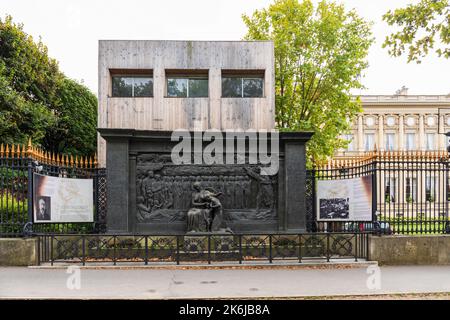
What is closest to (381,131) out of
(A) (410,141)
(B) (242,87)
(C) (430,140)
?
(A) (410,141)

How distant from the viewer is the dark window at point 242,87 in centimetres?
Result: 2161

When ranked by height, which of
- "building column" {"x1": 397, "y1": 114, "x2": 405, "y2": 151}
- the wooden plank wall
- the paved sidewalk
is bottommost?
the paved sidewalk

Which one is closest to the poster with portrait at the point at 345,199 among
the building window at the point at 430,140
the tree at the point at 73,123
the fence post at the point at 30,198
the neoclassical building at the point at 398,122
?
the fence post at the point at 30,198

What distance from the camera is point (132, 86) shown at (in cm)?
2145

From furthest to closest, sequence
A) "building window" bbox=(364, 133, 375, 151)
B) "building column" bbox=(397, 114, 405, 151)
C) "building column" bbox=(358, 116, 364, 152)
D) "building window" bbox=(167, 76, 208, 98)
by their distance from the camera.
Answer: "building window" bbox=(364, 133, 375, 151) < "building column" bbox=(397, 114, 405, 151) < "building column" bbox=(358, 116, 364, 152) < "building window" bbox=(167, 76, 208, 98)

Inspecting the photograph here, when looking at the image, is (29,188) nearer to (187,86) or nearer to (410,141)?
(187,86)

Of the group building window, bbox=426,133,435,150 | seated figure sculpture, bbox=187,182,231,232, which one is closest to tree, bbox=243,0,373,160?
seated figure sculpture, bbox=187,182,231,232

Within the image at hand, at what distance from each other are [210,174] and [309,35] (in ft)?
51.8

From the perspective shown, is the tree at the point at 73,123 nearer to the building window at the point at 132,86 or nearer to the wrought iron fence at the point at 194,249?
the building window at the point at 132,86

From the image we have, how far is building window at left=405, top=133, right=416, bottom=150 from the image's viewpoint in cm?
7225

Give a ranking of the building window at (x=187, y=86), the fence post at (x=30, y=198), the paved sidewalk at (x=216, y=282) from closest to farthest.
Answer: the paved sidewalk at (x=216, y=282) < the fence post at (x=30, y=198) < the building window at (x=187, y=86)

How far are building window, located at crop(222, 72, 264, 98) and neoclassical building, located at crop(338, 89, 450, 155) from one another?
5177 centimetres

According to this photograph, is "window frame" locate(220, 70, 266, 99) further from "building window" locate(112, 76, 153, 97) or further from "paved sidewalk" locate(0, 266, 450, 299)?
"paved sidewalk" locate(0, 266, 450, 299)

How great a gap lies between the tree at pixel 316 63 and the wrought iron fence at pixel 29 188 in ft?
48.1
